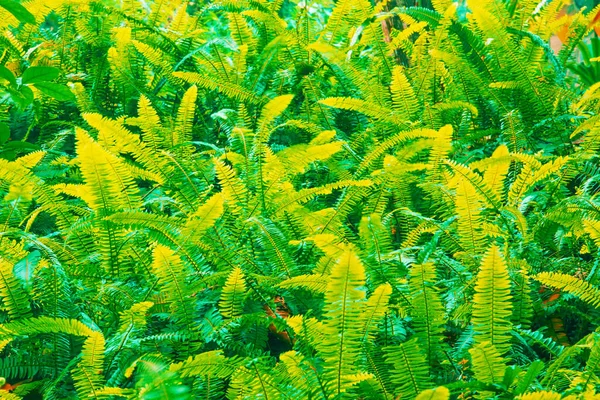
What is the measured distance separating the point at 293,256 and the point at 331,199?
582 mm

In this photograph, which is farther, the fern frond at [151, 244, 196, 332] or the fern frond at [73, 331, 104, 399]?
the fern frond at [151, 244, 196, 332]

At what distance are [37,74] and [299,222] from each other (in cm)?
97

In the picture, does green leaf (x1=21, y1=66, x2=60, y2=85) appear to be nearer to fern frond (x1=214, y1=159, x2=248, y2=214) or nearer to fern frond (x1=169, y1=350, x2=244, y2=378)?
fern frond (x1=214, y1=159, x2=248, y2=214)

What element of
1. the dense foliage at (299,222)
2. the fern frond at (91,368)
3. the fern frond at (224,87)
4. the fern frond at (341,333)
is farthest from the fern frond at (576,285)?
the fern frond at (224,87)

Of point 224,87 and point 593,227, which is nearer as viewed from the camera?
point 593,227

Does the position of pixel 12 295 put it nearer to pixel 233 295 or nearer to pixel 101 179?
pixel 101 179

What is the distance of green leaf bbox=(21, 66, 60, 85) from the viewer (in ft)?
7.28

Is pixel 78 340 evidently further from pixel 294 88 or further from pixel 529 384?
pixel 294 88

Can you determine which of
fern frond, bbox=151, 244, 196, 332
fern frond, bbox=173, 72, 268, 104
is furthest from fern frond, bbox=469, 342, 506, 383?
fern frond, bbox=173, 72, 268, 104

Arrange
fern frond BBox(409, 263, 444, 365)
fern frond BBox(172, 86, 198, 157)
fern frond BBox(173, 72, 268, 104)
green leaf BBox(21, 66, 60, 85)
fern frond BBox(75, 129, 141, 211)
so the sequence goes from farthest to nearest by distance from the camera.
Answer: fern frond BBox(173, 72, 268, 104), fern frond BBox(172, 86, 198, 157), green leaf BBox(21, 66, 60, 85), fern frond BBox(75, 129, 141, 211), fern frond BBox(409, 263, 444, 365)

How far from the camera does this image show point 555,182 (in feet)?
8.21

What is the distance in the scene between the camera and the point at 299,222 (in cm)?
230

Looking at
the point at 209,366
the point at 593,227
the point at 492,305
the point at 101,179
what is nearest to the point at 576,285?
the point at 593,227

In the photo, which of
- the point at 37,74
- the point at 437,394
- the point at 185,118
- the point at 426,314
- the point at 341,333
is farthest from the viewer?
the point at 185,118
